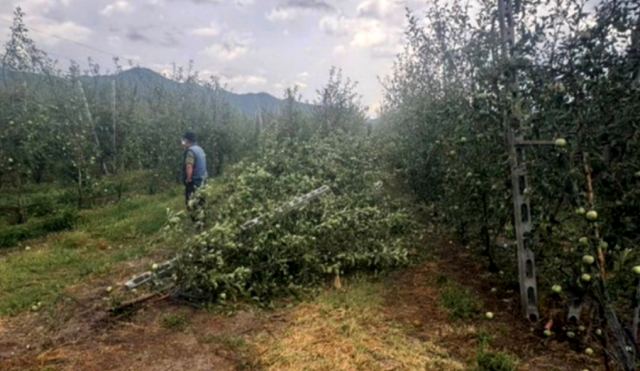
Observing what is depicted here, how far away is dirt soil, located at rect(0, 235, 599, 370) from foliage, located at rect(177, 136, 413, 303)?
1.11 feet

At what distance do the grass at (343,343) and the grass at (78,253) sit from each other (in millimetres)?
2913

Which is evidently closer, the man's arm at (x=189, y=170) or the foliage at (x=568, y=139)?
the foliage at (x=568, y=139)

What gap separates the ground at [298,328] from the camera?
3.91m

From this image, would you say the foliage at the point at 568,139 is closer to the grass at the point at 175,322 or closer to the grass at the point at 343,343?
the grass at the point at 343,343

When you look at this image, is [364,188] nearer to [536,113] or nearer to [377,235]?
[377,235]

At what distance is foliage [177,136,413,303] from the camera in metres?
5.11

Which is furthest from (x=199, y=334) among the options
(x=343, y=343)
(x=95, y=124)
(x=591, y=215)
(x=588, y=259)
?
(x=95, y=124)

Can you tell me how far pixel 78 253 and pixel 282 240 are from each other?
390 centimetres

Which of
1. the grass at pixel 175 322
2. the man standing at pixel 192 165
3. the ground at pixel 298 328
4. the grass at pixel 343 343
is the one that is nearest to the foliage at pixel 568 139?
the ground at pixel 298 328

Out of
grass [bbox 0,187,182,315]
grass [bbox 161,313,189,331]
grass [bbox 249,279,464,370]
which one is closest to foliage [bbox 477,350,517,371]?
grass [bbox 249,279,464,370]

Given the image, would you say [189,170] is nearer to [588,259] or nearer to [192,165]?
[192,165]

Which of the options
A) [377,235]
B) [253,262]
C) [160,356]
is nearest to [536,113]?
[377,235]

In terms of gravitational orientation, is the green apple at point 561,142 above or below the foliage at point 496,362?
above

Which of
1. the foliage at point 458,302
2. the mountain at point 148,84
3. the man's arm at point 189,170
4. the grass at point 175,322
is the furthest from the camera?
the mountain at point 148,84
